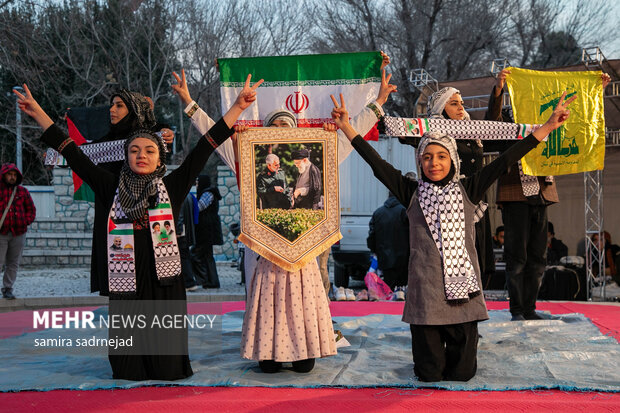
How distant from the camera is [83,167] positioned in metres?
4.62

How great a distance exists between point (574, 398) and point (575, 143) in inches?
168

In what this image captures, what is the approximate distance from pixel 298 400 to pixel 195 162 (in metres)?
1.63

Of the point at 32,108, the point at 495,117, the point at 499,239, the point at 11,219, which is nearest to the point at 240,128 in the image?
the point at 32,108

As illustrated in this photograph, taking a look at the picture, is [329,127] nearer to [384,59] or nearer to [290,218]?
[290,218]

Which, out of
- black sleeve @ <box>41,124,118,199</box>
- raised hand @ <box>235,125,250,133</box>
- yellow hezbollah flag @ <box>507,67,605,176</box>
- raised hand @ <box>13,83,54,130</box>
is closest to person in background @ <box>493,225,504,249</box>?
yellow hezbollah flag @ <box>507,67,605,176</box>

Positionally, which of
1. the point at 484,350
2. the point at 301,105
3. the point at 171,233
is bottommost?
the point at 484,350

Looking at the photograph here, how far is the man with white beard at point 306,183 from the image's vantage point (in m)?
4.73

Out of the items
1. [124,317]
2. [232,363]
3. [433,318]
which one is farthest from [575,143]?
[124,317]

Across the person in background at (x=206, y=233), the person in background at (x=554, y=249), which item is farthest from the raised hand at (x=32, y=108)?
the person in background at (x=554, y=249)

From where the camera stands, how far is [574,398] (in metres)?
3.85

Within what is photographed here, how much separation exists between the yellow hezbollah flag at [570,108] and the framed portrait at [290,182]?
309 centimetres

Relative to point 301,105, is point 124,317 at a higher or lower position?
lower

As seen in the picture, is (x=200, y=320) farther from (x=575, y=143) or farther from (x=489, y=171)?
(x=575, y=143)

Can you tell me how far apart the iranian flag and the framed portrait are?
1440mm
